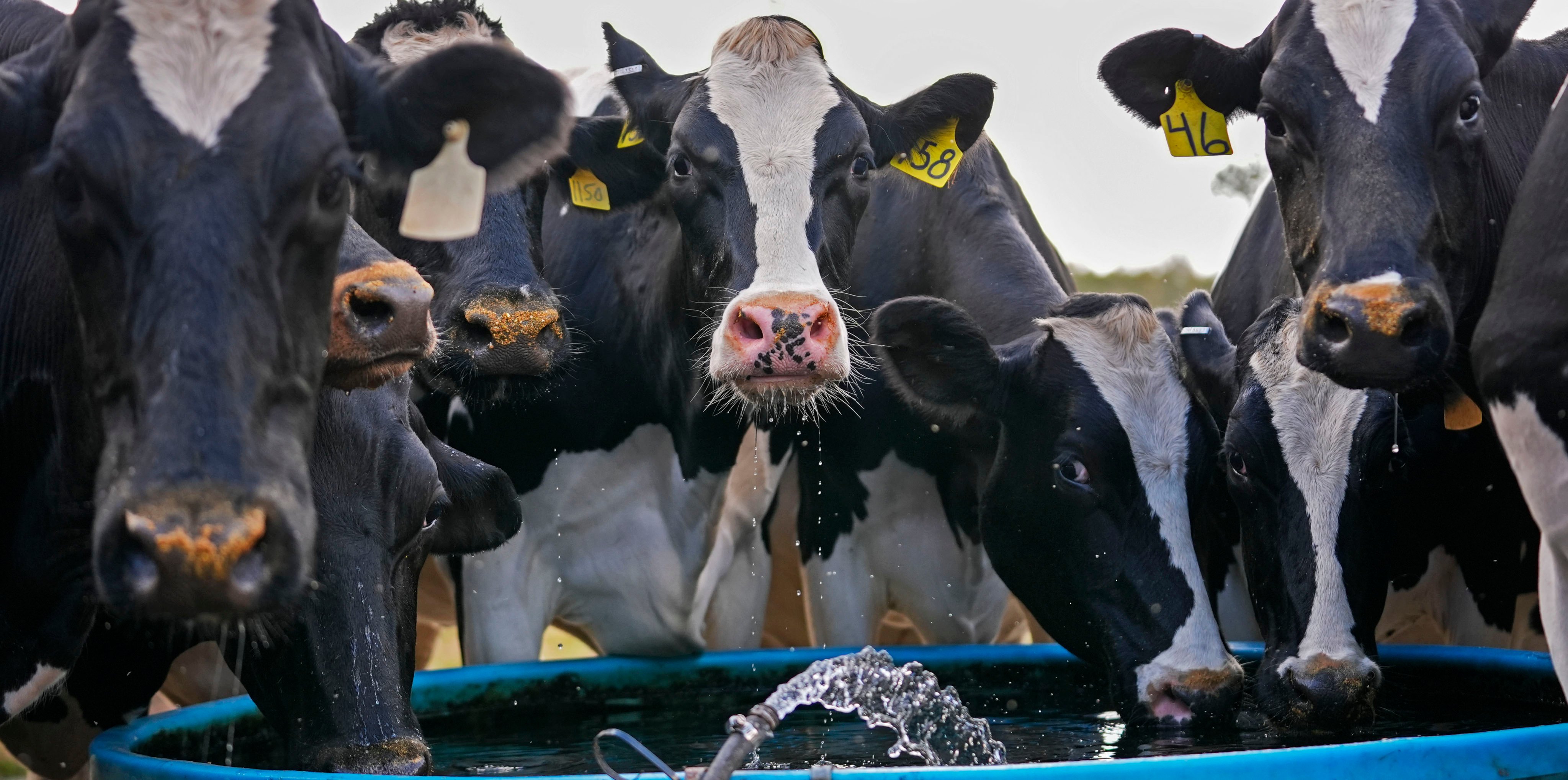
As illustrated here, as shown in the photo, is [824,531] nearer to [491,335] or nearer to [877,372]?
[877,372]

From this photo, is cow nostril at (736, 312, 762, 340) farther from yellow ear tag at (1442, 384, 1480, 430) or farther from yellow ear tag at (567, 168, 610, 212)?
yellow ear tag at (1442, 384, 1480, 430)

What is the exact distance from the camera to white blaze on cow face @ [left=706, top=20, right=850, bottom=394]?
462cm

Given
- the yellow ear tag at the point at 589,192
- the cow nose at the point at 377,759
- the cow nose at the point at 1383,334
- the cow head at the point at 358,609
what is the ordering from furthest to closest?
1. the yellow ear tag at the point at 589,192
2. the cow nose at the point at 1383,334
3. the cow head at the point at 358,609
4. the cow nose at the point at 377,759

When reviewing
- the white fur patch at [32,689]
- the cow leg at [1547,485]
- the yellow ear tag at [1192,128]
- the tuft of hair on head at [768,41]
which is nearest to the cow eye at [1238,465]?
the yellow ear tag at [1192,128]

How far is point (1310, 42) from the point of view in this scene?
4.21 meters

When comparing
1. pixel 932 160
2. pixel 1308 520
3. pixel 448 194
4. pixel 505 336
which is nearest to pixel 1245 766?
pixel 1308 520

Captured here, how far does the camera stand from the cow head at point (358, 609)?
344cm

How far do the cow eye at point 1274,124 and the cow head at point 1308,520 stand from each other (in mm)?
531

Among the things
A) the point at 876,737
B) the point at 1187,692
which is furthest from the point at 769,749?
the point at 1187,692

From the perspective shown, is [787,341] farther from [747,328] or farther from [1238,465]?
[1238,465]

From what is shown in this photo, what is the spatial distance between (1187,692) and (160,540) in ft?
9.09

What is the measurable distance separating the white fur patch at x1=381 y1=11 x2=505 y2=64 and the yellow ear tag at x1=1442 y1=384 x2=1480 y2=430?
3.27 meters

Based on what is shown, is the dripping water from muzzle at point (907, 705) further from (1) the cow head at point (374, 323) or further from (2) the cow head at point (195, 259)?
(2) the cow head at point (195, 259)

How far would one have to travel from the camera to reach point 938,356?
5141 mm
